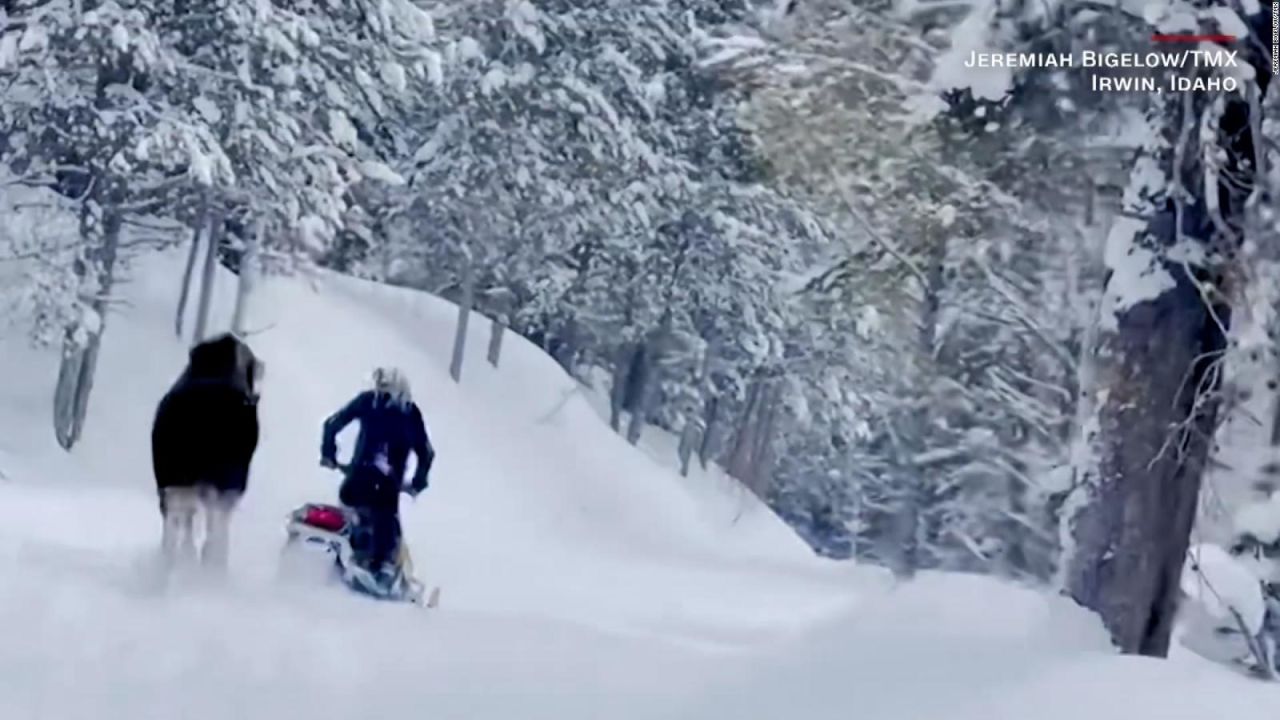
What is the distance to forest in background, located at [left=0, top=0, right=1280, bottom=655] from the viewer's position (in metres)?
8.84

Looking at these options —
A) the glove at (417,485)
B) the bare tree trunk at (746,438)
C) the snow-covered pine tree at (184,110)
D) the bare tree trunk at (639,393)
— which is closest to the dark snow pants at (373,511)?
the glove at (417,485)

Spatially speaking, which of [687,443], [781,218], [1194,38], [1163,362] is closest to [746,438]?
[687,443]

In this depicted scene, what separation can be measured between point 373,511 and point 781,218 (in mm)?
23462

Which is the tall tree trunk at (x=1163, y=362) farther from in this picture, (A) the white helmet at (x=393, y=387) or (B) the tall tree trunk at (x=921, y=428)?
(B) the tall tree trunk at (x=921, y=428)

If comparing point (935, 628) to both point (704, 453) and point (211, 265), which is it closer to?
point (211, 265)

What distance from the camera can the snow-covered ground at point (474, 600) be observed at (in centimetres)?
738

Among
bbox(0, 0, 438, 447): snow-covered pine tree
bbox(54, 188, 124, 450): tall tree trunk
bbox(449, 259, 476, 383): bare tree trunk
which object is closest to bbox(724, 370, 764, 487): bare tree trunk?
bbox(449, 259, 476, 383): bare tree trunk

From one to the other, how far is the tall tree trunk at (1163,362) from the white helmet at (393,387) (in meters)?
4.85

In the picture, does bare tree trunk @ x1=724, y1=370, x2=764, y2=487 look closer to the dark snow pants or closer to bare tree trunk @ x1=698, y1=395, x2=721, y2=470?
bare tree trunk @ x1=698, y1=395, x2=721, y2=470

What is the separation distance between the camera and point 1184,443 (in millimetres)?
8648

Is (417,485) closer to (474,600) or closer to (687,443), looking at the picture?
(474,600)

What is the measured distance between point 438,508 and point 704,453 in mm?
17619

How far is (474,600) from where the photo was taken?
62.4 feet

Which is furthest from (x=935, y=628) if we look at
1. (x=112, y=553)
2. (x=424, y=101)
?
(x=424, y=101)
